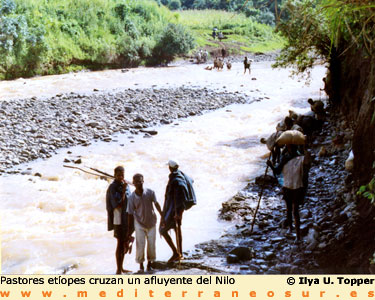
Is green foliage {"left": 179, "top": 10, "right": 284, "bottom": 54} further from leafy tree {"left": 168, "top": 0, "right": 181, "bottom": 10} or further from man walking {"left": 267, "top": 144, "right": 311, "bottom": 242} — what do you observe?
man walking {"left": 267, "top": 144, "right": 311, "bottom": 242}

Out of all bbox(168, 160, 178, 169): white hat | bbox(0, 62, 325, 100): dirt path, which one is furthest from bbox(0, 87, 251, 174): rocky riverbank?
bbox(168, 160, 178, 169): white hat

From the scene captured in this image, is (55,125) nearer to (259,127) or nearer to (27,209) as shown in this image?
(27,209)

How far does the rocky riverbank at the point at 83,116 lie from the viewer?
34.6 feet

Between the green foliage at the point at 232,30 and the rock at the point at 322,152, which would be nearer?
the rock at the point at 322,152

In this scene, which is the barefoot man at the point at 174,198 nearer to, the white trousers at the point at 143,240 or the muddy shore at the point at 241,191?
the white trousers at the point at 143,240

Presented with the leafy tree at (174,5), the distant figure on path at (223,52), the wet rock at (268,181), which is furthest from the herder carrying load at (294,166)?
the distant figure on path at (223,52)

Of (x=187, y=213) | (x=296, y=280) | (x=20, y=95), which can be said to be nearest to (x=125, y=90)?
(x=20, y=95)

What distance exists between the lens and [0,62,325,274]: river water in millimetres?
5941

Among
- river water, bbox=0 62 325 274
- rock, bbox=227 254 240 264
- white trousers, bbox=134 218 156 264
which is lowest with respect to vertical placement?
river water, bbox=0 62 325 274

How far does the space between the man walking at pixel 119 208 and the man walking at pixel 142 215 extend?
0.24 ft

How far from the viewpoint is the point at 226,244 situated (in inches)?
223

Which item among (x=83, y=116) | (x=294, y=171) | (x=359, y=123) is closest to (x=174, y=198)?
(x=294, y=171)

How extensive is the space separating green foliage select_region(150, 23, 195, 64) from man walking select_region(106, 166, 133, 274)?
25.2 m

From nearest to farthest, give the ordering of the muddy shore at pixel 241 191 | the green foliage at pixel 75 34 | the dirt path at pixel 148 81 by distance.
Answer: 1. the muddy shore at pixel 241 191
2. the dirt path at pixel 148 81
3. the green foliage at pixel 75 34
